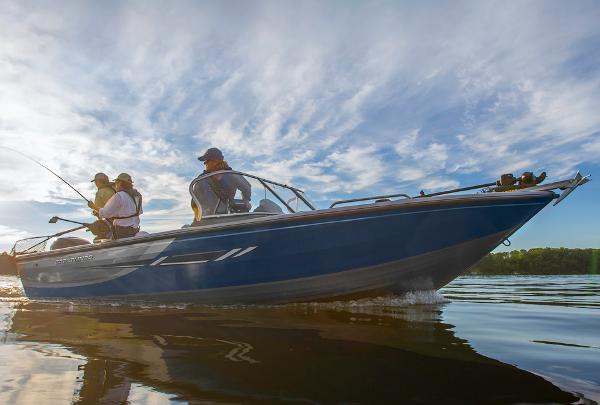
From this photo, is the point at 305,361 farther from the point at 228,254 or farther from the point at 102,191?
the point at 102,191

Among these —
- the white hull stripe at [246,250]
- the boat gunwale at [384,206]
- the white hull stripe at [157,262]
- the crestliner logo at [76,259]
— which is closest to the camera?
the boat gunwale at [384,206]

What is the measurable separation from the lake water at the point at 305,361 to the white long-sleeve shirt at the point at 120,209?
111 inches

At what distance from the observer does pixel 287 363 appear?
2.28 m

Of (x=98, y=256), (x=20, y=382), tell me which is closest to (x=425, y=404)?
(x=20, y=382)

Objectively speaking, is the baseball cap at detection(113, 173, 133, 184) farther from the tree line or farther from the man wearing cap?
the tree line

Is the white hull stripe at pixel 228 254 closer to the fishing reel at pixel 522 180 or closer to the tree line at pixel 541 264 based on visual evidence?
the fishing reel at pixel 522 180

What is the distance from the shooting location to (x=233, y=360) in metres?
2.36

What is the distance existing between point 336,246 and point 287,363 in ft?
8.34

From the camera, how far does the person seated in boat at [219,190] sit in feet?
19.7

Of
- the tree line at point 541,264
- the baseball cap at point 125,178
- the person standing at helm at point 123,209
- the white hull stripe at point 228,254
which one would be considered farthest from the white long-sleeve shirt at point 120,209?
the tree line at point 541,264

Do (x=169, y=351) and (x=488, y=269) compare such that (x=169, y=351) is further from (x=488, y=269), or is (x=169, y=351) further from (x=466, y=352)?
(x=488, y=269)

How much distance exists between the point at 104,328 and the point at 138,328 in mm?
376

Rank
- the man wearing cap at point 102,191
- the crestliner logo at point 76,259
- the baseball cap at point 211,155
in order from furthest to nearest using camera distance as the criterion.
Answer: the man wearing cap at point 102,191 → the crestliner logo at point 76,259 → the baseball cap at point 211,155

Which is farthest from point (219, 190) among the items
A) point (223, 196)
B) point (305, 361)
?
point (305, 361)
